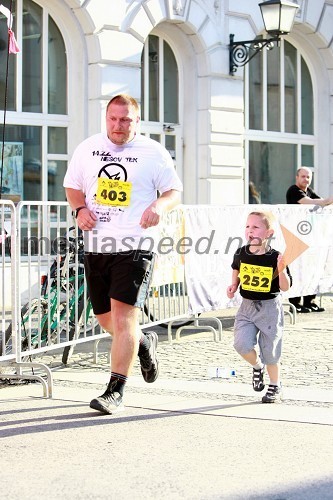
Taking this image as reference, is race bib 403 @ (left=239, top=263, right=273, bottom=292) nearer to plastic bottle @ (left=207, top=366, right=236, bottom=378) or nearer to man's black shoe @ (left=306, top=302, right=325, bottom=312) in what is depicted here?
plastic bottle @ (left=207, top=366, right=236, bottom=378)

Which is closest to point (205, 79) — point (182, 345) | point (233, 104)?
point (233, 104)

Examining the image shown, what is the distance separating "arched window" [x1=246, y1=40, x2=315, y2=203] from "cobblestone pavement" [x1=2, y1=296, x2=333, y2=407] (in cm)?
704

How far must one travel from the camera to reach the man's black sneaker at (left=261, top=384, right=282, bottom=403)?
7332 millimetres

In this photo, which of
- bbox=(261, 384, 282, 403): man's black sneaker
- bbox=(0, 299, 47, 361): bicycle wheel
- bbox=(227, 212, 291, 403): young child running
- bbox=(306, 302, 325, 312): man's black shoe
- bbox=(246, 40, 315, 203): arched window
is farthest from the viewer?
bbox=(246, 40, 315, 203): arched window

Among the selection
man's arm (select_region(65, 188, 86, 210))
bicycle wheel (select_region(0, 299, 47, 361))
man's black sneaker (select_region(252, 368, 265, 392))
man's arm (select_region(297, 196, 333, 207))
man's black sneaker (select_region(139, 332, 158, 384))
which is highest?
man's arm (select_region(297, 196, 333, 207))

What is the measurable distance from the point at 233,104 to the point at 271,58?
6.88ft

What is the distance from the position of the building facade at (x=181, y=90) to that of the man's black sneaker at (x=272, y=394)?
214 inches

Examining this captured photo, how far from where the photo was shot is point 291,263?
1280 cm

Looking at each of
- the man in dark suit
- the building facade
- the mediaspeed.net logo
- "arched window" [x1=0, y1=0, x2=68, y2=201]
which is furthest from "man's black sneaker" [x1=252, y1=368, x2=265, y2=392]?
"arched window" [x1=0, y1=0, x2=68, y2=201]

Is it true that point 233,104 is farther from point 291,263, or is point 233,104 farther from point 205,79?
point 291,263

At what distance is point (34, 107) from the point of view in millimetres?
14797

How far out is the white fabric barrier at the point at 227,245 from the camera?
1072 centimetres

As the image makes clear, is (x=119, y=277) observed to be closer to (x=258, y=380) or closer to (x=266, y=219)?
(x=266, y=219)

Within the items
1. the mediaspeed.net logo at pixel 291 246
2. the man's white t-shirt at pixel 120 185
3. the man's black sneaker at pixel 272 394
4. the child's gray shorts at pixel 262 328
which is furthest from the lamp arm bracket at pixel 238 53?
the man's black sneaker at pixel 272 394
